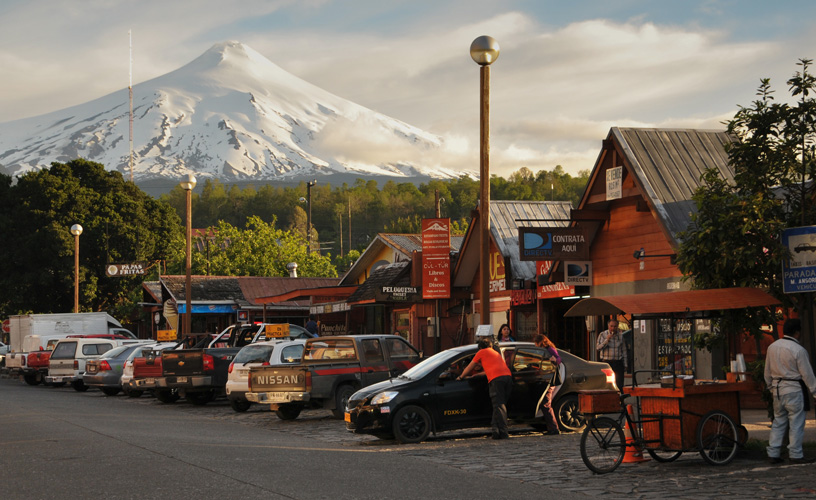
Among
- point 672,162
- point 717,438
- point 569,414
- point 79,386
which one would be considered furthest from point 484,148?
point 79,386

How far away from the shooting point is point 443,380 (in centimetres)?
1644

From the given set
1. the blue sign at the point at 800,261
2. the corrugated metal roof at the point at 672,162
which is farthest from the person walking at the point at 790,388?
the corrugated metal roof at the point at 672,162

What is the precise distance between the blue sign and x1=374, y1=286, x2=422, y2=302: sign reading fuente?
18.1m

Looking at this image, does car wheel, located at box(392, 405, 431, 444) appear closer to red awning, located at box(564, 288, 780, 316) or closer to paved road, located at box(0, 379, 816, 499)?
paved road, located at box(0, 379, 816, 499)

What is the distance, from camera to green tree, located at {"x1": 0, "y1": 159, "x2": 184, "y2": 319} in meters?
61.9

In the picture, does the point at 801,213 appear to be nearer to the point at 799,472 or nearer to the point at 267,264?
the point at 799,472

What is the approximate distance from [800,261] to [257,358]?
13.0 metres

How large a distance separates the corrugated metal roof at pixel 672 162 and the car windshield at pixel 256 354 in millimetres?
8891

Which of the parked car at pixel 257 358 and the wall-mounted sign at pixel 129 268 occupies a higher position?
the wall-mounted sign at pixel 129 268

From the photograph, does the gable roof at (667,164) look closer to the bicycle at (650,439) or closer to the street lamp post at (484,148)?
the street lamp post at (484,148)

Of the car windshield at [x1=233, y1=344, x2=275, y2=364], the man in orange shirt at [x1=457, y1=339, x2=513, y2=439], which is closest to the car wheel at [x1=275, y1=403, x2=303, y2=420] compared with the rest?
the car windshield at [x1=233, y1=344, x2=275, y2=364]

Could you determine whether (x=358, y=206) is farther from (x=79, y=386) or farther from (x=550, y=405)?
(x=550, y=405)

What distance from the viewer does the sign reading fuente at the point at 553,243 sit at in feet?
79.3

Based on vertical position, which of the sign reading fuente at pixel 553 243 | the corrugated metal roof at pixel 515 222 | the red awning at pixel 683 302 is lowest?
the red awning at pixel 683 302
